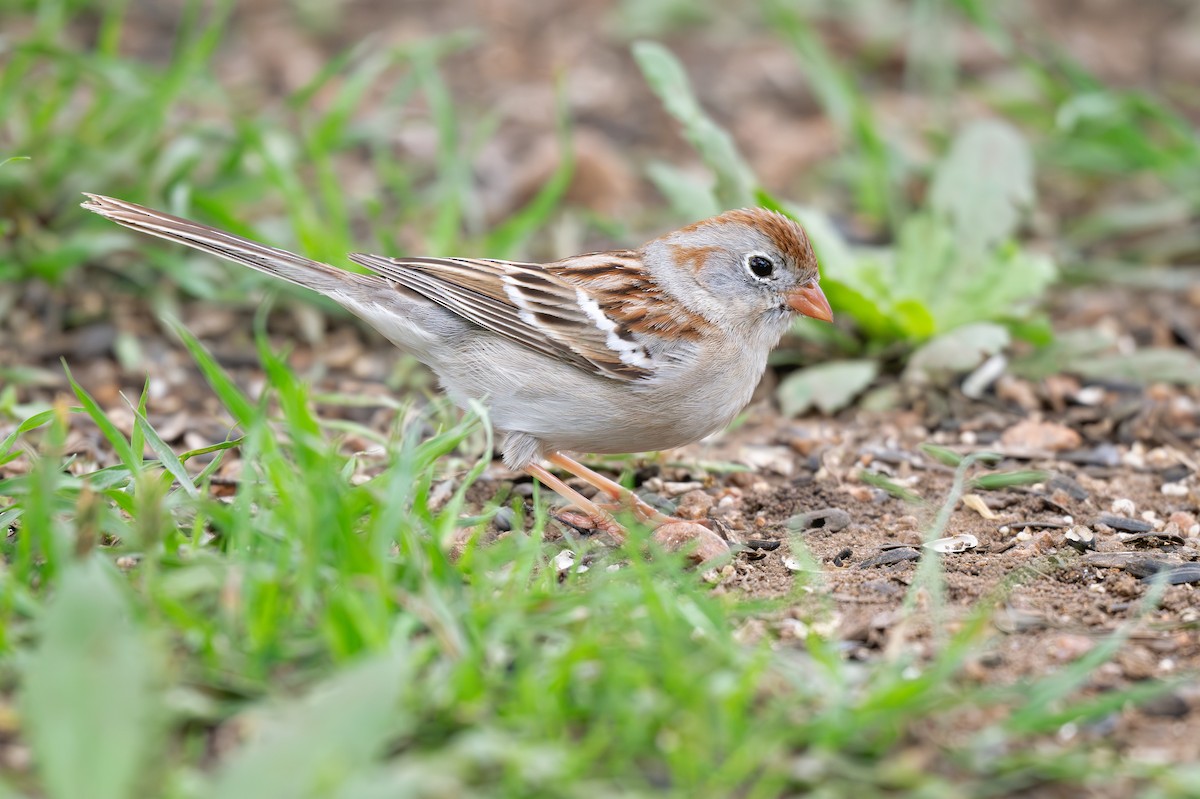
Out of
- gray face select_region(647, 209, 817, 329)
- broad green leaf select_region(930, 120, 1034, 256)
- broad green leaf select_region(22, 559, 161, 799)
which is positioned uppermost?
broad green leaf select_region(930, 120, 1034, 256)

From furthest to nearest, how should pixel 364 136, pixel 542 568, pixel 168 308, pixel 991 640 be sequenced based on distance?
1. pixel 364 136
2. pixel 168 308
3. pixel 542 568
4. pixel 991 640

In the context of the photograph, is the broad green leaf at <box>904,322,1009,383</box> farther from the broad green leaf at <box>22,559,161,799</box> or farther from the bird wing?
the broad green leaf at <box>22,559,161,799</box>

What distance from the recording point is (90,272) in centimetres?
526

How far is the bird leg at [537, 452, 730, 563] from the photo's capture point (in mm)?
3680

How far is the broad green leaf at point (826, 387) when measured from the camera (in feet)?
15.8

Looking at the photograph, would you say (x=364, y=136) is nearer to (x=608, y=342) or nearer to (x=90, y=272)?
(x=90, y=272)

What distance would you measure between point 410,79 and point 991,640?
12.7 ft

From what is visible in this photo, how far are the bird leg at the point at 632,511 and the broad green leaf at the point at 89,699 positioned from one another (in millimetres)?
1594

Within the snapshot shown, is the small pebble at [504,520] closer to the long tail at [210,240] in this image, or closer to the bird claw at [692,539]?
the bird claw at [692,539]

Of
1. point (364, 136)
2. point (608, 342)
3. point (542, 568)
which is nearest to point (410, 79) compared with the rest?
point (364, 136)

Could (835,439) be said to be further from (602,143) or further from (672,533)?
(602,143)

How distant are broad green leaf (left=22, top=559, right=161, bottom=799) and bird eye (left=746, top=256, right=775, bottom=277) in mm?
2444

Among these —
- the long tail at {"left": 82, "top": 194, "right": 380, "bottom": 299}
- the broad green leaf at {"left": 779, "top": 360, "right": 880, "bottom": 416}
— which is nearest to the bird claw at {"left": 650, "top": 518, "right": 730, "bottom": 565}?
the broad green leaf at {"left": 779, "top": 360, "right": 880, "bottom": 416}

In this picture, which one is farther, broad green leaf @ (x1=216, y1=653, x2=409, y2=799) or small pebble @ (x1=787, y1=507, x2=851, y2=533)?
small pebble @ (x1=787, y1=507, x2=851, y2=533)
